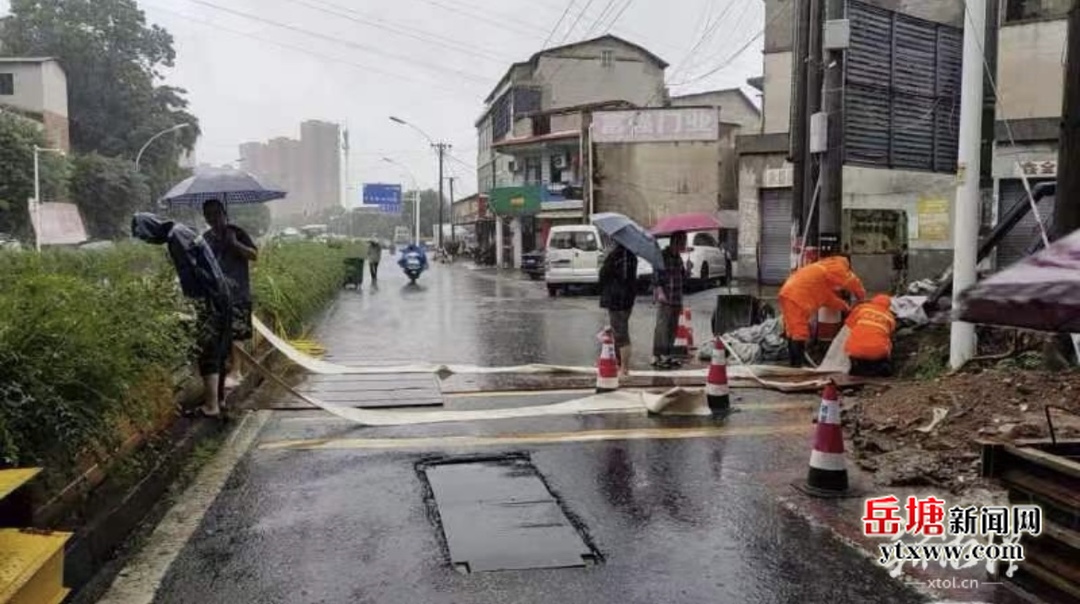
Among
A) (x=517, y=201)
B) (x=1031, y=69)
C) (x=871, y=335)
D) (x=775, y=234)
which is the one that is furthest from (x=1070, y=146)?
(x=517, y=201)

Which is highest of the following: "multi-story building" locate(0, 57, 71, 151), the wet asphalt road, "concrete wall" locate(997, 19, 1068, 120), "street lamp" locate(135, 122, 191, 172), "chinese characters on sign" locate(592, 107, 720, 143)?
"multi-story building" locate(0, 57, 71, 151)

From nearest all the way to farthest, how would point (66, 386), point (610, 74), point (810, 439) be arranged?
point (66, 386)
point (810, 439)
point (610, 74)

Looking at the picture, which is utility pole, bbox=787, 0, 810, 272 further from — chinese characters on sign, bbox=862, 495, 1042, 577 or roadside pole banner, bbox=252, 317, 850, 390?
chinese characters on sign, bbox=862, 495, 1042, 577

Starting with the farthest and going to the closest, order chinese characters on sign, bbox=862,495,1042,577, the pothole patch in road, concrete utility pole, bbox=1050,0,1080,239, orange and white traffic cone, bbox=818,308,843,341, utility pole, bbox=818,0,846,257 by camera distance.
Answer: orange and white traffic cone, bbox=818,308,843,341 < utility pole, bbox=818,0,846,257 < concrete utility pole, bbox=1050,0,1080,239 < the pothole patch in road < chinese characters on sign, bbox=862,495,1042,577

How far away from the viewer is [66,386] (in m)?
4.59

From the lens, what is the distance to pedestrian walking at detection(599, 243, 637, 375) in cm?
999

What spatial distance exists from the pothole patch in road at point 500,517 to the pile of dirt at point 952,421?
220 cm

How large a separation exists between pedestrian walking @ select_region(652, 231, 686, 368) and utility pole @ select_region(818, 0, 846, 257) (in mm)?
1686

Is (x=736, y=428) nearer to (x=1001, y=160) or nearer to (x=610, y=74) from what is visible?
(x=1001, y=160)

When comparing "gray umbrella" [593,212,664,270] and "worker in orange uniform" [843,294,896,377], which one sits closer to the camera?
"worker in orange uniform" [843,294,896,377]

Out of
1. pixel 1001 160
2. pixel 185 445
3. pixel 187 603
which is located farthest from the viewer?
pixel 1001 160

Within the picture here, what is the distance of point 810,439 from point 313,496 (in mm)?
3863

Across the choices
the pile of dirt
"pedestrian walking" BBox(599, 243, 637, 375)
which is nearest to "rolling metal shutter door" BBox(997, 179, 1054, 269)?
"pedestrian walking" BBox(599, 243, 637, 375)

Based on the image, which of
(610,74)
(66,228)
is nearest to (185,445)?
(66,228)
